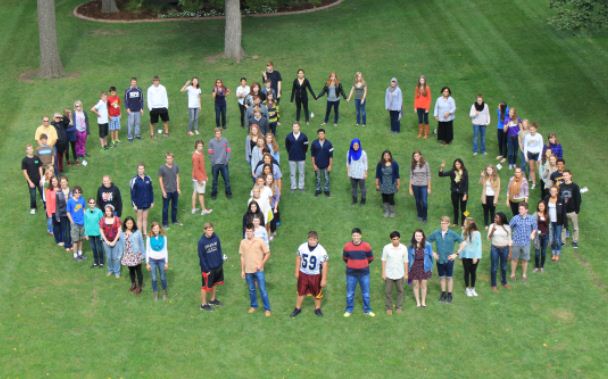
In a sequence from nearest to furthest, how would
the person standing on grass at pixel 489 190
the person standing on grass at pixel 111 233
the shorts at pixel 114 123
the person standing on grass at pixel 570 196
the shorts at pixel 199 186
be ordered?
the person standing on grass at pixel 111 233, the person standing on grass at pixel 570 196, the person standing on grass at pixel 489 190, the shorts at pixel 199 186, the shorts at pixel 114 123

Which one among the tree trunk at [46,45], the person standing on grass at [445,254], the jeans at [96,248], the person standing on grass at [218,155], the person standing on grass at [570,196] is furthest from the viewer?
the tree trunk at [46,45]

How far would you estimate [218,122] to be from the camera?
2712cm

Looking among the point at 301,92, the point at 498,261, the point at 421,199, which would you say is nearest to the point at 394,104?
the point at 301,92

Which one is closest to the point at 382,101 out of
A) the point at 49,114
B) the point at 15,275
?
the point at 49,114

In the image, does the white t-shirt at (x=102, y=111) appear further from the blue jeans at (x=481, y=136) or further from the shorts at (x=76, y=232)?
the blue jeans at (x=481, y=136)

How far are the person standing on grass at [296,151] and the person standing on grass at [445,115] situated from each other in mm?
4328

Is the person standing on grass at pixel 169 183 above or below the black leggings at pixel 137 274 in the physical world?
above

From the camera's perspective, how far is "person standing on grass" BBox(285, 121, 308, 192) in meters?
23.5

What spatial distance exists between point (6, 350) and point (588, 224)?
13193 mm

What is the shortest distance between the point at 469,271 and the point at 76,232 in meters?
8.39

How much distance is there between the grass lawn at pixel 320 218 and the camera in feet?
58.1

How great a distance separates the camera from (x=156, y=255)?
19.1m

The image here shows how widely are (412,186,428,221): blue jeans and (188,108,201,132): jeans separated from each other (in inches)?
292

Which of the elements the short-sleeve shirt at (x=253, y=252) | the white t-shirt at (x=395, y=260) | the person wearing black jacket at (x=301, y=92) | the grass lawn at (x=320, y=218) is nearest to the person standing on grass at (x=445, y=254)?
the grass lawn at (x=320, y=218)
